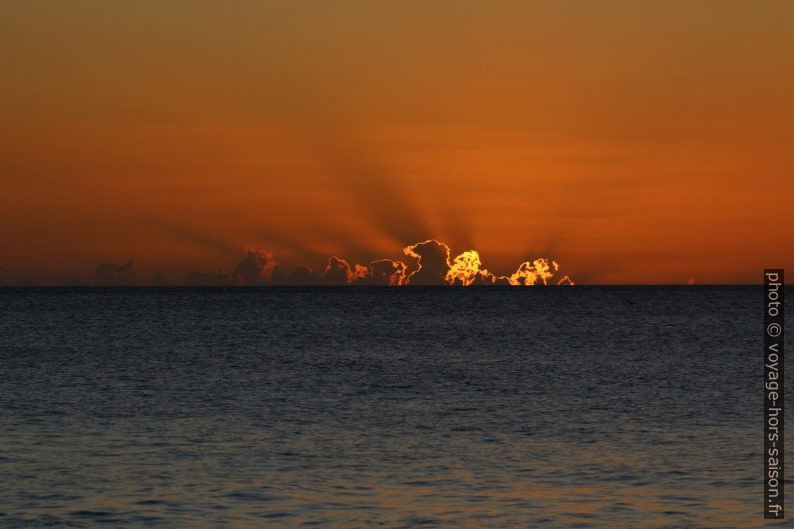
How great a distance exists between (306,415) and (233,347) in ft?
160

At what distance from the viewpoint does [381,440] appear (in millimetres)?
33812

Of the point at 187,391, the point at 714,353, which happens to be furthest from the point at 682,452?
the point at 714,353

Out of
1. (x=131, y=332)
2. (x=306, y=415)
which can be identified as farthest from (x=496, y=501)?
(x=131, y=332)

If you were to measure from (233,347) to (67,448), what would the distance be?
187 feet

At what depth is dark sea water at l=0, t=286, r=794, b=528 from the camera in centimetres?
2377

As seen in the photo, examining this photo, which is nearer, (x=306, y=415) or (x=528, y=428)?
(x=528, y=428)

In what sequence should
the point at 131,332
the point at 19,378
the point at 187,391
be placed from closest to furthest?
the point at 187,391 < the point at 19,378 < the point at 131,332

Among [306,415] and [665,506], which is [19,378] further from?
[665,506]

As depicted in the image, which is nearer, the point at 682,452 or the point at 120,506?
the point at 120,506

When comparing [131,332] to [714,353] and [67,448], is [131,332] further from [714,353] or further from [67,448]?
[67,448]

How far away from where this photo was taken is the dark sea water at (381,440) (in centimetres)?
2377

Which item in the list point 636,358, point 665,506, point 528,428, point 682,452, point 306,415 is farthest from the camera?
point 636,358

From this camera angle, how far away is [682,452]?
31.0 m

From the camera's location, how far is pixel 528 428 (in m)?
36.7
